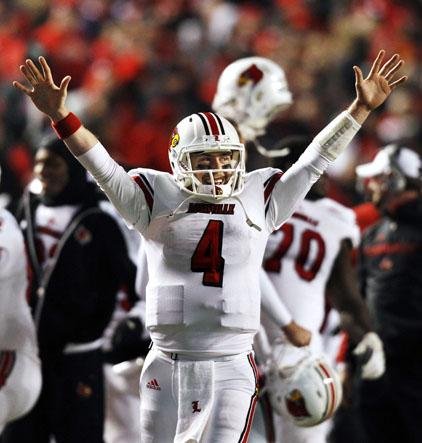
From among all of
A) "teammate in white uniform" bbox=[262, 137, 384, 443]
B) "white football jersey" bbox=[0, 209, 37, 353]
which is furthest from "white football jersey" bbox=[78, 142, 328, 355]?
"teammate in white uniform" bbox=[262, 137, 384, 443]

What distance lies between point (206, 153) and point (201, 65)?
301 inches

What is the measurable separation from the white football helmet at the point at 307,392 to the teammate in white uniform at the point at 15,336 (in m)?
1.02

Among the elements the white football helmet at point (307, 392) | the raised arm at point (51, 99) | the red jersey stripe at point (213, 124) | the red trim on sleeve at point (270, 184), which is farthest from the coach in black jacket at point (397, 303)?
the raised arm at point (51, 99)

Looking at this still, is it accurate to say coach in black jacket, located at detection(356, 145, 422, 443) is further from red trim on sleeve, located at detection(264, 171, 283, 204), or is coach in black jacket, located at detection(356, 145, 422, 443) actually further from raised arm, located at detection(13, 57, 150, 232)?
raised arm, located at detection(13, 57, 150, 232)

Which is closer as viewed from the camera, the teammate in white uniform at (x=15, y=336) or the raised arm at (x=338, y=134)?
the raised arm at (x=338, y=134)

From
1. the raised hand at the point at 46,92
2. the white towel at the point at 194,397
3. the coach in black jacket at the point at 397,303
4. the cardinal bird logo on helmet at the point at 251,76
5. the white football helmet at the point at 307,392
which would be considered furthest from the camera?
the coach in black jacket at the point at 397,303

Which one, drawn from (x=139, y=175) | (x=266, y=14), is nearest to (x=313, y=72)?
(x=266, y=14)

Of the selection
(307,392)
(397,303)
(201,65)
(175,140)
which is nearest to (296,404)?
(307,392)

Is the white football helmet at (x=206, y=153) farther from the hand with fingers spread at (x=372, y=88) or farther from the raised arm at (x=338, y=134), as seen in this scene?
the hand with fingers spread at (x=372, y=88)

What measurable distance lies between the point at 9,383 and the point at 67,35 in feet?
25.2

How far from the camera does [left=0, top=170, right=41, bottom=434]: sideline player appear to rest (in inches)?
260

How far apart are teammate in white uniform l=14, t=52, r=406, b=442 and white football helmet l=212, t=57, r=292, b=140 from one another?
1951 mm

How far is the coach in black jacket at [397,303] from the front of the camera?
8133 millimetres

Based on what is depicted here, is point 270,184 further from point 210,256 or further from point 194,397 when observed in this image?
point 194,397
